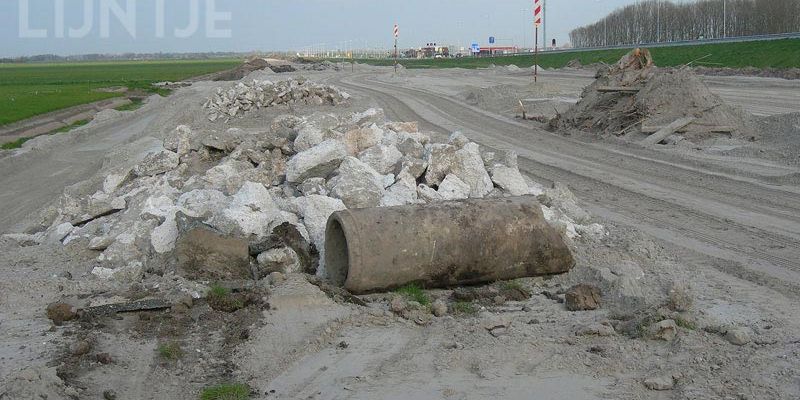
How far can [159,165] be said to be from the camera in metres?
13.0

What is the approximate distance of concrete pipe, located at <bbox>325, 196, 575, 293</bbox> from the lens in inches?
299

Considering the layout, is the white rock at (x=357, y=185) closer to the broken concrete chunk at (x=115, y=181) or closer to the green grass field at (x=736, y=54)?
the broken concrete chunk at (x=115, y=181)

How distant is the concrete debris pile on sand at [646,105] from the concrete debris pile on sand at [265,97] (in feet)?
44.2

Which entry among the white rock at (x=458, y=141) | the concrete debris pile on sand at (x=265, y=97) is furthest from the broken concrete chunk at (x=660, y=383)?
the concrete debris pile on sand at (x=265, y=97)

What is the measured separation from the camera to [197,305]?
24.1ft

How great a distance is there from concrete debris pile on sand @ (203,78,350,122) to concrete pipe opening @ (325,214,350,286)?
2286 cm

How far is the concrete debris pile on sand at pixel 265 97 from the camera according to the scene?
31.4 meters

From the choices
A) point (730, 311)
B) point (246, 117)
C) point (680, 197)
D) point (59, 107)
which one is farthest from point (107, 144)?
point (730, 311)

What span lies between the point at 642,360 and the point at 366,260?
2734mm

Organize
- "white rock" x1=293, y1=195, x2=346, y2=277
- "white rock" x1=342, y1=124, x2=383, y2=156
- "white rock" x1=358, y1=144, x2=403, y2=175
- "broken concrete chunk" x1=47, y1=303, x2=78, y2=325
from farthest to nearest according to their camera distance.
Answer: "white rock" x1=342, y1=124, x2=383, y2=156 → "white rock" x1=358, y1=144, x2=403, y2=175 → "white rock" x1=293, y1=195, x2=346, y2=277 → "broken concrete chunk" x1=47, y1=303, x2=78, y2=325

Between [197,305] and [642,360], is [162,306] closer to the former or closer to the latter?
[197,305]

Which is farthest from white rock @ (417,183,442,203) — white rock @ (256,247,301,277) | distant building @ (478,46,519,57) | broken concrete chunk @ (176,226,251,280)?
distant building @ (478,46,519,57)

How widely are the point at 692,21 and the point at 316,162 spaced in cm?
9055

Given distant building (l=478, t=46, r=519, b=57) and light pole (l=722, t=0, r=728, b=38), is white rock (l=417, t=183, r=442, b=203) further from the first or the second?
distant building (l=478, t=46, r=519, b=57)
